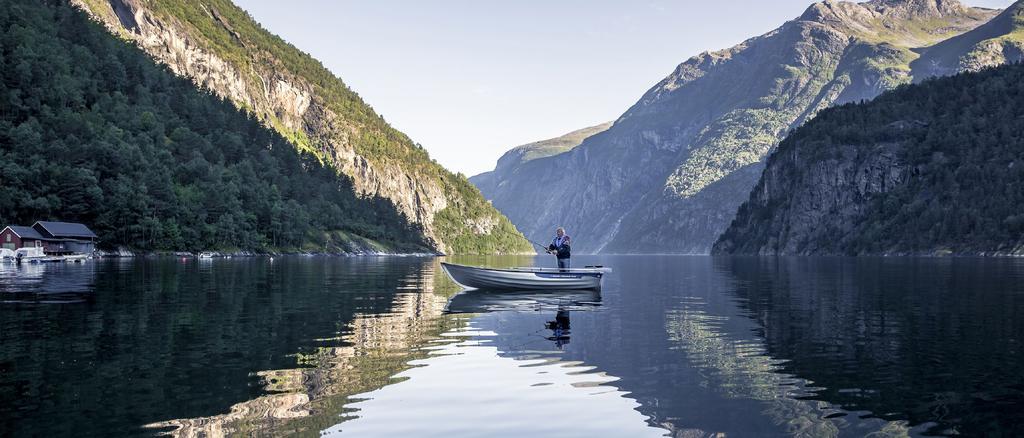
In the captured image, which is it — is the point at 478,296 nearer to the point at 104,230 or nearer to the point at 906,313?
the point at 906,313

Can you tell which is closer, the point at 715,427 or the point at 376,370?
the point at 715,427

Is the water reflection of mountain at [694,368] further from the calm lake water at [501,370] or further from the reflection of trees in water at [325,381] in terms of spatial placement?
the reflection of trees in water at [325,381]

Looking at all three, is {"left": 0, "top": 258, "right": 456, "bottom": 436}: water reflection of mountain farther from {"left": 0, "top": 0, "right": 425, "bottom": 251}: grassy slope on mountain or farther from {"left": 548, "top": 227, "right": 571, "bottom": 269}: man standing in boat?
{"left": 0, "top": 0, "right": 425, "bottom": 251}: grassy slope on mountain

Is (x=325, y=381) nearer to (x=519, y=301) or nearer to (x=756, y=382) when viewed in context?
(x=756, y=382)

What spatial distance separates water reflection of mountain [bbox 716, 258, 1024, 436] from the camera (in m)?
17.2

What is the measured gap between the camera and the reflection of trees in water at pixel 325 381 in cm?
1488

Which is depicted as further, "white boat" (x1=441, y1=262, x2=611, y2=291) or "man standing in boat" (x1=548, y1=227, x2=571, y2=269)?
"man standing in boat" (x1=548, y1=227, x2=571, y2=269)

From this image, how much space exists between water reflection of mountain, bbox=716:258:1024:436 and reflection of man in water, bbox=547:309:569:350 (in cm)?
747

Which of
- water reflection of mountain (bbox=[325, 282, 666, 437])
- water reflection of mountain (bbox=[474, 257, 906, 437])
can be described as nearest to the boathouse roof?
water reflection of mountain (bbox=[474, 257, 906, 437])

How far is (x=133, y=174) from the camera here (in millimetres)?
149375

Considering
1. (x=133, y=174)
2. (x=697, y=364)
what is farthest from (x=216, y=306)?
(x=133, y=174)

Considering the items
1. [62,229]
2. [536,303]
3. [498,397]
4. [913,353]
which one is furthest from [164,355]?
[62,229]

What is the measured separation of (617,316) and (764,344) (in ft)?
38.4

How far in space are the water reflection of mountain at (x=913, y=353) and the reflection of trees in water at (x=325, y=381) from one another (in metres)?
11.4
